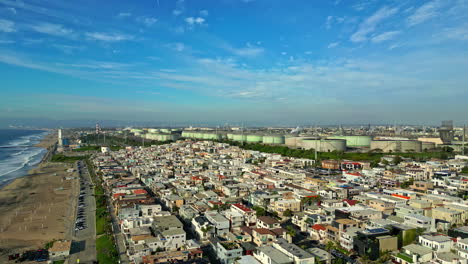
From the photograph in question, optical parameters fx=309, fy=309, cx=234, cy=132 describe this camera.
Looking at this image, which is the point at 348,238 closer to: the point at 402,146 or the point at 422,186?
the point at 422,186

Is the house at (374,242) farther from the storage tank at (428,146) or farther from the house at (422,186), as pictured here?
the storage tank at (428,146)

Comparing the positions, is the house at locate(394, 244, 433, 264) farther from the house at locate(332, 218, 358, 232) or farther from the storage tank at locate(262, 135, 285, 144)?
the storage tank at locate(262, 135, 285, 144)

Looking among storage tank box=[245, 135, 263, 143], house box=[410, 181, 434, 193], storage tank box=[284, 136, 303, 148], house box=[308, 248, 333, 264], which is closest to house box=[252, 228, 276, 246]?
house box=[308, 248, 333, 264]

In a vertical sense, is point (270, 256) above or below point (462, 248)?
below

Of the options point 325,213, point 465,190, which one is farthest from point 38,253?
point 465,190

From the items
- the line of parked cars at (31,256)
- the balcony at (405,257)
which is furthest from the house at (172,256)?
the balcony at (405,257)

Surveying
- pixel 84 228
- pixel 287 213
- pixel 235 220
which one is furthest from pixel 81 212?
pixel 287 213
